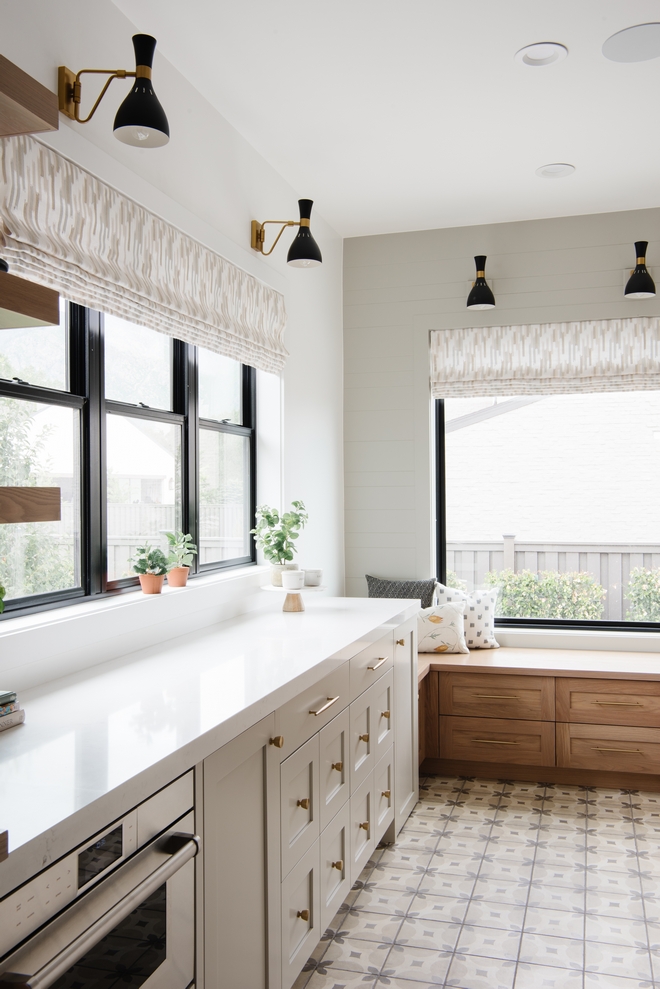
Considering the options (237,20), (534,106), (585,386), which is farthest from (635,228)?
(237,20)

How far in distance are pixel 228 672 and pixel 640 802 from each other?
252 centimetres

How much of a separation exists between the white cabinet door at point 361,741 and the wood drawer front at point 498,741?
124 centimetres

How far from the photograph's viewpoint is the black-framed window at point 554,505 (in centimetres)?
433

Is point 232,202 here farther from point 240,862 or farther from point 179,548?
point 240,862

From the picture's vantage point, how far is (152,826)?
A: 1.36 metres

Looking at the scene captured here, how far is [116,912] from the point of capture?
3.99 ft

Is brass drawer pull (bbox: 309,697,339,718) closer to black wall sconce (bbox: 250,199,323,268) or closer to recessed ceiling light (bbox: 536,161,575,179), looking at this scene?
black wall sconce (bbox: 250,199,323,268)

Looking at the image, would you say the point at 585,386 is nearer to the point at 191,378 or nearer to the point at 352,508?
the point at 352,508

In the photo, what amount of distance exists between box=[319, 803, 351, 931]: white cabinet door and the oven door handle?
0.96 metres

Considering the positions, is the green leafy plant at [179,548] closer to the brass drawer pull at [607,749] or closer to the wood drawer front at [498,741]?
the wood drawer front at [498,741]

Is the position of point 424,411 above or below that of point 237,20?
below

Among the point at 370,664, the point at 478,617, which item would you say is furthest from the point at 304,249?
the point at 478,617

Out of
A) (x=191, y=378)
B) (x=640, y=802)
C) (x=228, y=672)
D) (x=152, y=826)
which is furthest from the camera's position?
(x=640, y=802)

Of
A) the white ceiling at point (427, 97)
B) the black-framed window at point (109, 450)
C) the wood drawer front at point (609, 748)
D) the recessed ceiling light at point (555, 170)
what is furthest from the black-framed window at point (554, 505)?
the black-framed window at point (109, 450)
